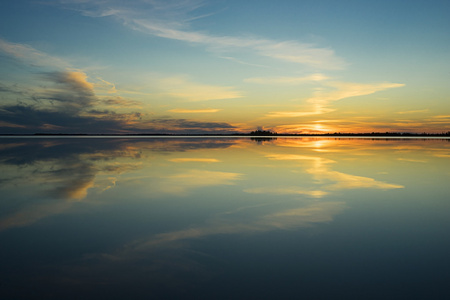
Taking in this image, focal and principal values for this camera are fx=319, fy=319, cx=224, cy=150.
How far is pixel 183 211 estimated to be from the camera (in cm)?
879

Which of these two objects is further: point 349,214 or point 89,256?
point 349,214

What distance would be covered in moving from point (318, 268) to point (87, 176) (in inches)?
491

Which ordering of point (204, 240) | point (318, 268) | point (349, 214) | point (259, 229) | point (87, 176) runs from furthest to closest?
point (87, 176), point (349, 214), point (259, 229), point (204, 240), point (318, 268)

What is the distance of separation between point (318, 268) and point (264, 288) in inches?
45.8

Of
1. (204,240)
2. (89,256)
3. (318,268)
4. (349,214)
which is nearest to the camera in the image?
(318,268)

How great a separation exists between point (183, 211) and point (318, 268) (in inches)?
177

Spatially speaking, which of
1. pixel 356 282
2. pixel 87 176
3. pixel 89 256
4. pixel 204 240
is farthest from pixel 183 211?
pixel 87 176

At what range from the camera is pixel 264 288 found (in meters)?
4.53

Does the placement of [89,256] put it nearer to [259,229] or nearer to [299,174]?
[259,229]

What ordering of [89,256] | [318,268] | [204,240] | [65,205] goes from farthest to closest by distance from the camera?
[65,205]
[204,240]
[89,256]
[318,268]

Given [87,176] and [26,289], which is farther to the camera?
[87,176]

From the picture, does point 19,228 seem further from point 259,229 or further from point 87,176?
point 87,176

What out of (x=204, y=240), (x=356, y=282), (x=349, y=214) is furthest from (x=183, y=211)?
(x=356, y=282)

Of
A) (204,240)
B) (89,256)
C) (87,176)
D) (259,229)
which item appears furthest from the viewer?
(87,176)
